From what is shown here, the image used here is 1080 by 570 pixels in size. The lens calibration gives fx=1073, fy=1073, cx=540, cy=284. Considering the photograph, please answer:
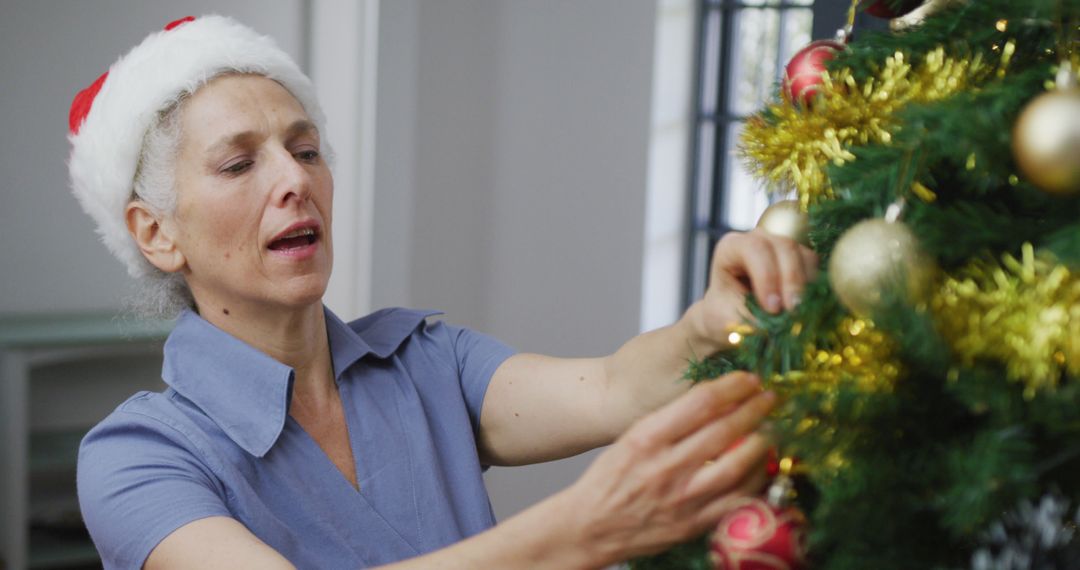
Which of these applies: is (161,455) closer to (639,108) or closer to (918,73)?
(918,73)

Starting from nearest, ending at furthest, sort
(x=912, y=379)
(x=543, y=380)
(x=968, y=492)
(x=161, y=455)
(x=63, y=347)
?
(x=968, y=492) < (x=912, y=379) < (x=161, y=455) < (x=543, y=380) < (x=63, y=347)

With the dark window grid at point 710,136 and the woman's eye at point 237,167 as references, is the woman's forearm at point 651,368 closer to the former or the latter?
the woman's eye at point 237,167

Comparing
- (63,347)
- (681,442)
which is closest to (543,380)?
(681,442)

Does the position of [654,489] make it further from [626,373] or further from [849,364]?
[626,373]

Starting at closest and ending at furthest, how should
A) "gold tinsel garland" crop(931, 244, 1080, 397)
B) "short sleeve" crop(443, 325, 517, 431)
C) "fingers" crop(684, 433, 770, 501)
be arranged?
1. "gold tinsel garland" crop(931, 244, 1080, 397)
2. "fingers" crop(684, 433, 770, 501)
3. "short sleeve" crop(443, 325, 517, 431)

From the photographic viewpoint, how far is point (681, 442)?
699 millimetres

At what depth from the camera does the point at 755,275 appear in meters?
0.72

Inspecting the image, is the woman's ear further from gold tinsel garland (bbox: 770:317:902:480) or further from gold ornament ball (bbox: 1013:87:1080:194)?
gold ornament ball (bbox: 1013:87:1080:194)

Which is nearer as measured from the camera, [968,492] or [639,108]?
[968,492]

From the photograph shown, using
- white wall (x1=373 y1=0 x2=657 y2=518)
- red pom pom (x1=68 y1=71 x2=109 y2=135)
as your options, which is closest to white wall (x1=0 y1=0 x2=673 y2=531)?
white wall (x1=373 y1=0 x2=657 y2=518)

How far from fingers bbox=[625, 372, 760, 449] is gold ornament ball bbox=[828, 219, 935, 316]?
0.38ft

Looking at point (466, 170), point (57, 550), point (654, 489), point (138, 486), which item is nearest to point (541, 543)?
point (654, 489)

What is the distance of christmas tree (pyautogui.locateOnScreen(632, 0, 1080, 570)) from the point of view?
1.74 feet

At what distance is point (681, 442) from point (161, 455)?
74 centimetres
